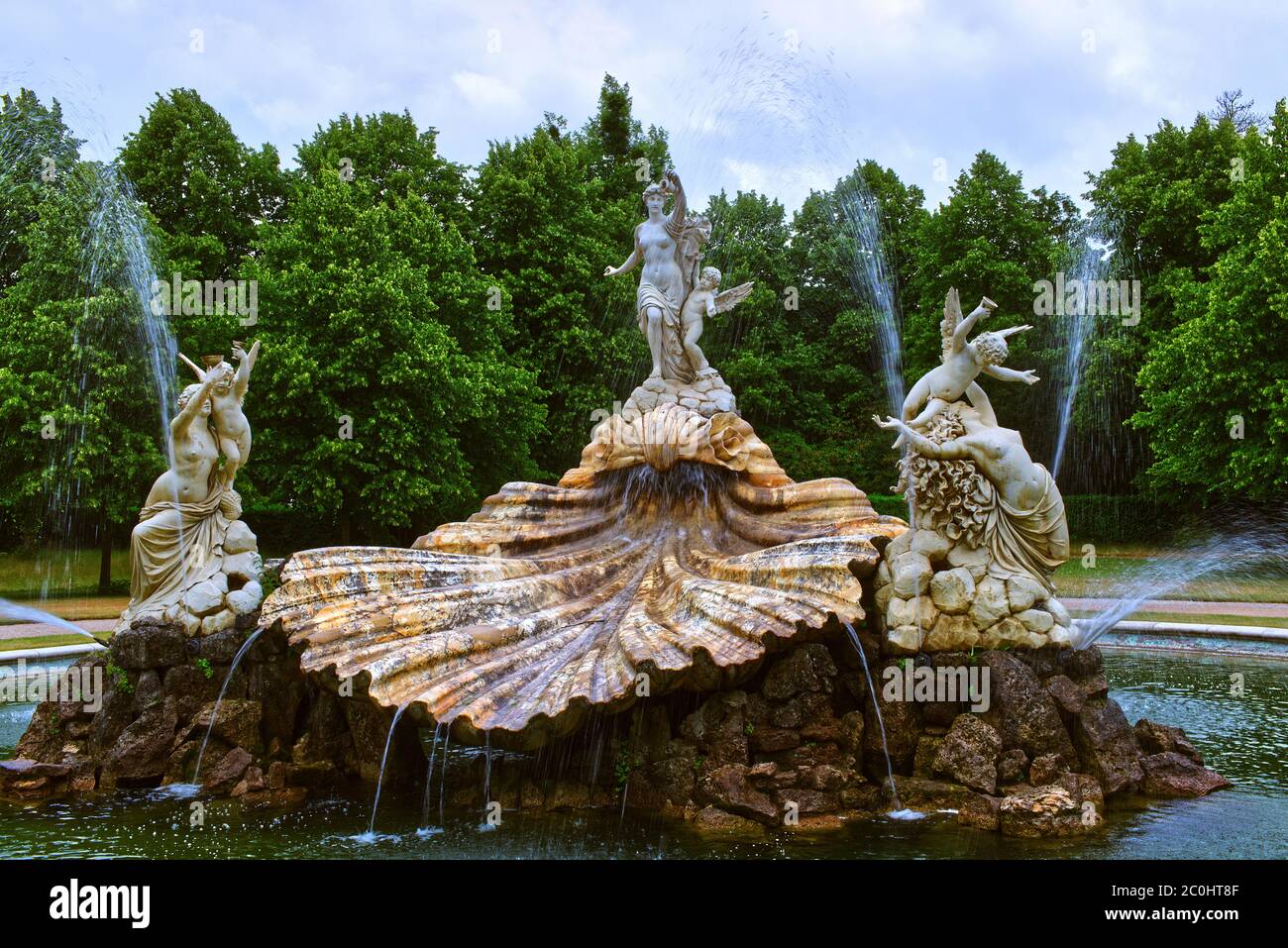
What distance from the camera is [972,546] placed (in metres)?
10.2

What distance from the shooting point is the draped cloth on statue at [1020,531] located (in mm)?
10133

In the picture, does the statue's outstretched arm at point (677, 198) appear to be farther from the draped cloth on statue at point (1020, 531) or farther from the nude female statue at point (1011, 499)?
the draped cloth on statue at point (1020, 531)

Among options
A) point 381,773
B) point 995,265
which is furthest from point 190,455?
point 995,265

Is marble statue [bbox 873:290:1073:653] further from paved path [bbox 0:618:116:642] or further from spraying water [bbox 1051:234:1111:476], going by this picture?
spraying water [bbox 1051:234:1111:476]

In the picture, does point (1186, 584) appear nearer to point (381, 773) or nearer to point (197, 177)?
point (381, 773)

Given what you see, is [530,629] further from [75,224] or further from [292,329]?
[75,224]

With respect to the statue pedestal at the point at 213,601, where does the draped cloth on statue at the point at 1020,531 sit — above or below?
above

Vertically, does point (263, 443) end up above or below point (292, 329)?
below

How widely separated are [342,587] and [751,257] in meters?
28.8

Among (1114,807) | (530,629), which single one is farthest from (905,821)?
(530,629)

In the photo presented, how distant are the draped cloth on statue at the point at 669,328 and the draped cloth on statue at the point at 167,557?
6.14 metres

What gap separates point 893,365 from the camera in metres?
36.1

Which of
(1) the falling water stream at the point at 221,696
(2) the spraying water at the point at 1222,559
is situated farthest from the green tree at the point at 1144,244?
(1) the falling water stream at the point at 221,696

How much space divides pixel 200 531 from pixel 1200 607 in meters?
17.7
